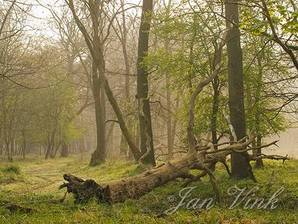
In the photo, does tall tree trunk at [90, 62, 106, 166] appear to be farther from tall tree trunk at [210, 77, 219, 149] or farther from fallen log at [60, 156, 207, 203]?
fallen log at [60, 156, 207, 203]

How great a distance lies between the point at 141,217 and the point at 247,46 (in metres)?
9.29

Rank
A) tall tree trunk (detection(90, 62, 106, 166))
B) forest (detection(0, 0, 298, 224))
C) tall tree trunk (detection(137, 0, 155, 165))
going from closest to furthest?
forest (detection(0, 0, 298, 224))
tall tree trunk (detection(137, 0, 155, 165))
tall tree trunk (detection(90, 62, 106, 166))

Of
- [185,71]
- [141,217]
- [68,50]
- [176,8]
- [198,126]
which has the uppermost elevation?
[68,50]

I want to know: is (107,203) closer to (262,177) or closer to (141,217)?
(141,217)

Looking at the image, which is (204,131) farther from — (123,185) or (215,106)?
(123,185)

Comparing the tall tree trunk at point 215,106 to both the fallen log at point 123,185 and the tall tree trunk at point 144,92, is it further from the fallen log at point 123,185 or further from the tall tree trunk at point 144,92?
the fallen log at point 123,185

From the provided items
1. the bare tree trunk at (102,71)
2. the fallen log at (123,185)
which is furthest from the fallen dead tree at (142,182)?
the bare tree trunk at (102,71)

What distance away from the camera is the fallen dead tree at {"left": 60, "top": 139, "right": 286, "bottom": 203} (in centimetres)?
923

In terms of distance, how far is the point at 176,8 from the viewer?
15469 mm

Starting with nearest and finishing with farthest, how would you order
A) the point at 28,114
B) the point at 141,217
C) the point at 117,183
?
the point at 141,217, the point at 117,183, the point at 28,114

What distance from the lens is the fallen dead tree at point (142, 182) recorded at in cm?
923

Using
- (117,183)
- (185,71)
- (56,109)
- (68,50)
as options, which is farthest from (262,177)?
(68,50)

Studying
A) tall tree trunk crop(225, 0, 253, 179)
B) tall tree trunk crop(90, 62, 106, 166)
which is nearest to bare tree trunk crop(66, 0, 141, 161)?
tall tree trunk crop(90, 62, 106, 166)

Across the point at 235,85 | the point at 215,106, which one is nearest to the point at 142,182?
the point at 235,85
